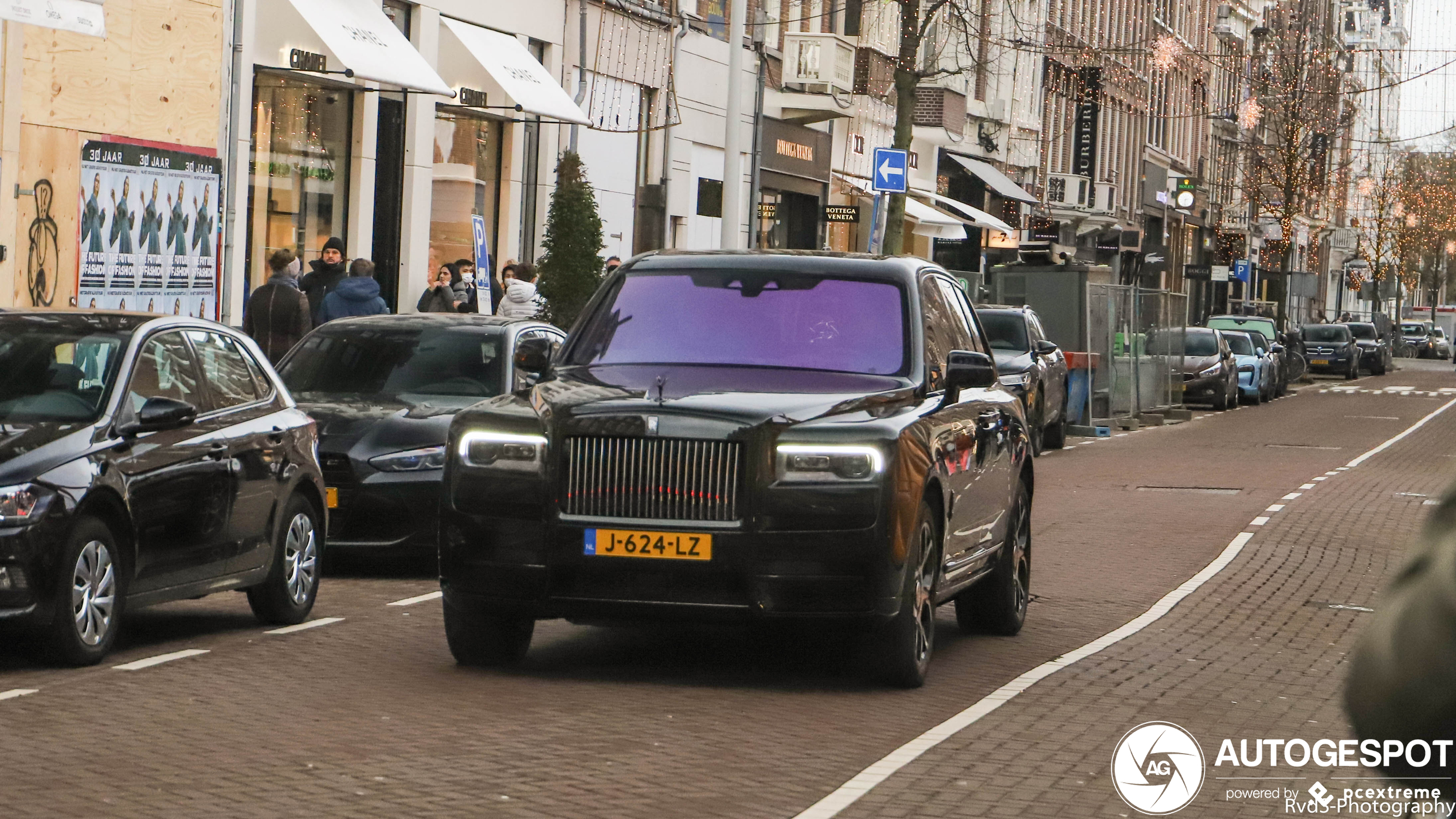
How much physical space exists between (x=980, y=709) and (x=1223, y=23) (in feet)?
276

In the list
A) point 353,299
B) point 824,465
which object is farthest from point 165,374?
point 353,299

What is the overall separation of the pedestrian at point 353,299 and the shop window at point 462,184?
7.36 m

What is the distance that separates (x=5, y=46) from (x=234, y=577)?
1106cm

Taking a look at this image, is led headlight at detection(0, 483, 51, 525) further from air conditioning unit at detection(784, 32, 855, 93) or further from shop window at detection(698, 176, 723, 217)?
air conditioning unit at detection(784, 32, 855, 93)

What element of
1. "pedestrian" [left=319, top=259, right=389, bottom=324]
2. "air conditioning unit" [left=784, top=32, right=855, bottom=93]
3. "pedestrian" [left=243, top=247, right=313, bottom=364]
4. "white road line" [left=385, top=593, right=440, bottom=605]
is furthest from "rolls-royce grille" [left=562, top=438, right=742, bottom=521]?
"air conditioning unit" [left=784, top=32, right=855, bottom=93]

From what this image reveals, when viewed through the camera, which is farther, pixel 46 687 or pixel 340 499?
pixel 340 499

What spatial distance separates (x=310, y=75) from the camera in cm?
2545

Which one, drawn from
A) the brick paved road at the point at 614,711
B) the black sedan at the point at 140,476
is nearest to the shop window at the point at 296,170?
the brick paved road at the point at 614,711

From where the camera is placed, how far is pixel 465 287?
1046 inches

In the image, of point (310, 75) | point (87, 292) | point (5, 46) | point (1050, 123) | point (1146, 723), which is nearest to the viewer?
point (1146, 723)

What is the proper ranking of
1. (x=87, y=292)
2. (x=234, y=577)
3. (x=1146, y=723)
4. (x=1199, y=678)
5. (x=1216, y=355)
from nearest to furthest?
(x=1146, y=723), (x=1199, y=678), (x=234, y=577), (x=87, y=292), (x=1216, y=355)

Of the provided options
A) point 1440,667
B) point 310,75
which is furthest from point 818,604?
point 310,75

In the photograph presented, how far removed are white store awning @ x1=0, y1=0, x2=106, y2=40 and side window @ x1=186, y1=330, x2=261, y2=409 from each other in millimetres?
7953

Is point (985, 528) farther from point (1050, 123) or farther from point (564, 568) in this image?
point (1050, 123)
